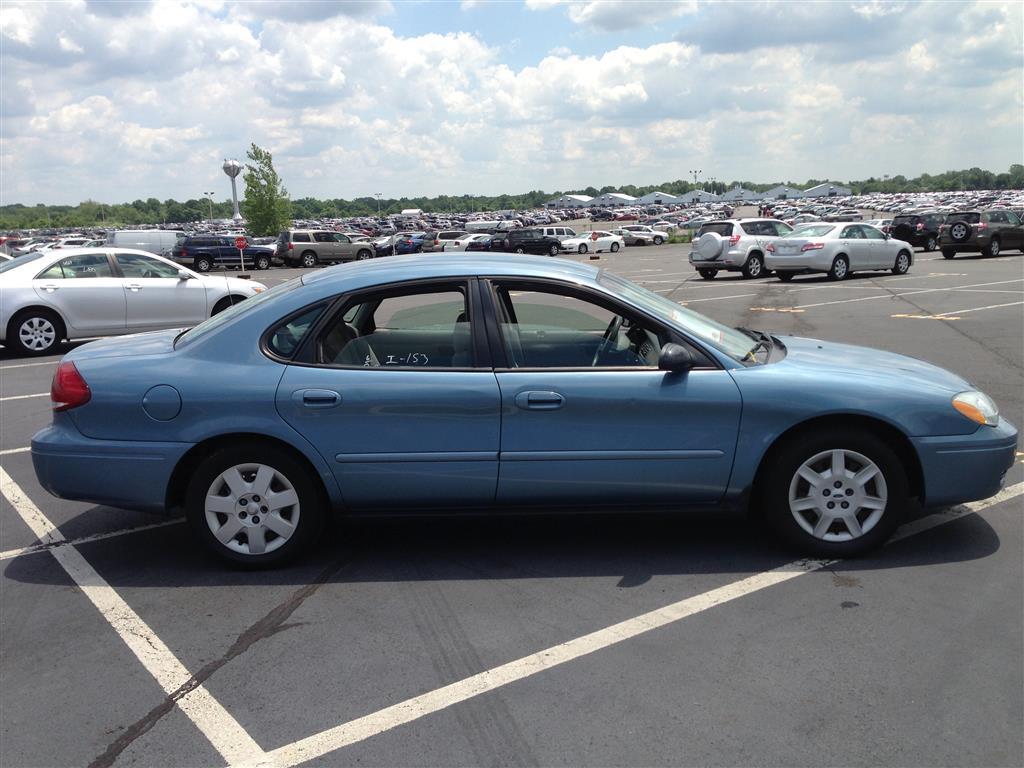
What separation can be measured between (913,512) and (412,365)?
3.05m

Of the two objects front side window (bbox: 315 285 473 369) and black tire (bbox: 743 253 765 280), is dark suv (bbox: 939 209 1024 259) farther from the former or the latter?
front side window (bbox: 315 285 473 369)

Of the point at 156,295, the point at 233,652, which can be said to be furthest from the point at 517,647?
the point at 156,295

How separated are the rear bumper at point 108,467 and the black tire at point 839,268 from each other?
846 inches

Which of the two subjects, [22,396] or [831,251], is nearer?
[22,396]

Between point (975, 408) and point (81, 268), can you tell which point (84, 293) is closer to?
point (81, 268)

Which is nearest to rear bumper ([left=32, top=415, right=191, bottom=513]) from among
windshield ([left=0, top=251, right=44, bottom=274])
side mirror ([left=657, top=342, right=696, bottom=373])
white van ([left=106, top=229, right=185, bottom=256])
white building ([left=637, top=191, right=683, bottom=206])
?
side mirror ([left=657, top=342, right=696, bottom=373])

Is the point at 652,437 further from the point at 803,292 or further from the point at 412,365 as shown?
the point at 803,292

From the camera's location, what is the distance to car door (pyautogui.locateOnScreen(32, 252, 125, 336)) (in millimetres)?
12492

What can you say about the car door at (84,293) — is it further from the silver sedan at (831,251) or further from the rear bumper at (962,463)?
the silver sedan at (831,251)

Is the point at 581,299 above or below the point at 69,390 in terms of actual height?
above

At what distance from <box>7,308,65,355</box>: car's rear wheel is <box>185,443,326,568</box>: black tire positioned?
31.1 ft

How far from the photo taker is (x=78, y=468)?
4535 millimetres

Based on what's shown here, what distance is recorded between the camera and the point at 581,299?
4664 millimetres

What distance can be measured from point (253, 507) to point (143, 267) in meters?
9.79
